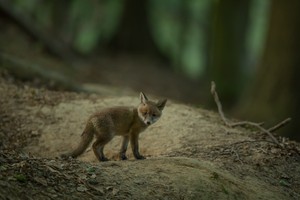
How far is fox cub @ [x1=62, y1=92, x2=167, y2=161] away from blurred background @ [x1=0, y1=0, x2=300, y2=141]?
4.78 m

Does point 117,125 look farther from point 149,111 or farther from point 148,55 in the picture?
point 148,55

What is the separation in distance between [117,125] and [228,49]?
11.7 m

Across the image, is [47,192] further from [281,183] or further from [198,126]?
[198,126]

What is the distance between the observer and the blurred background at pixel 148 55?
49.4 feet

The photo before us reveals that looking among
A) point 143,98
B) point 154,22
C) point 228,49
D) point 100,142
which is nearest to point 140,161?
point 100,142

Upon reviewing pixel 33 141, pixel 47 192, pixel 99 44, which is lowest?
pixel 47 192

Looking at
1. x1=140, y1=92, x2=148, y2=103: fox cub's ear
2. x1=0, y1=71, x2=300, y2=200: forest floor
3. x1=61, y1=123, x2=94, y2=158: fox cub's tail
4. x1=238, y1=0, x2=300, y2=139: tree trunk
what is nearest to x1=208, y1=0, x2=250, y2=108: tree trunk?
x1=238, y1=0, x2=300, y2=139: tree trunk

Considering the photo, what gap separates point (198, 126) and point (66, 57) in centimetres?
1004

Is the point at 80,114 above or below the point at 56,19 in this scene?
below

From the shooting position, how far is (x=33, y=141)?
10.0 m

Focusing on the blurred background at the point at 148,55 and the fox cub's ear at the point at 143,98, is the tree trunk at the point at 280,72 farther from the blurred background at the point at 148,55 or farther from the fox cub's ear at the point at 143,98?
the fox cub's ear at the point at 143,98

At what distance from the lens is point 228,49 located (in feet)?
64.8

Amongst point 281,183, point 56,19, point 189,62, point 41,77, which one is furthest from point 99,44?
point 189,62

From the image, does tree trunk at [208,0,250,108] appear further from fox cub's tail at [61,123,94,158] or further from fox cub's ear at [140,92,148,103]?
fox cub's tail at [61,123,94,158]
